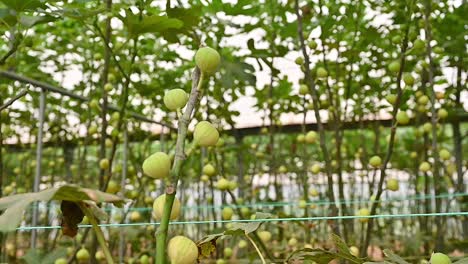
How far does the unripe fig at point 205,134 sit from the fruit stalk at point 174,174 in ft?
0.05

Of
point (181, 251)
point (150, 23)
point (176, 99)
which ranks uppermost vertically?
point (150, 23)

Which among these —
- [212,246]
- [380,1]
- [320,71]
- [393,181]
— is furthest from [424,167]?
[212,246]

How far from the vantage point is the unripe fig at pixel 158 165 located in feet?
1.42

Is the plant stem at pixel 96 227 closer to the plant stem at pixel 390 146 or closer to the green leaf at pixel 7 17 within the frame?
the green leaf at pixel 7 17

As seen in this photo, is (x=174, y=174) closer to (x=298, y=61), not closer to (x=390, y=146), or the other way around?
(x=390, y=146)

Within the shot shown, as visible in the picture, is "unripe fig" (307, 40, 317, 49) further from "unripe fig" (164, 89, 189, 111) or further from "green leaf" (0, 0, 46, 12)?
"unripe fig" (164, 89, 189, 111)

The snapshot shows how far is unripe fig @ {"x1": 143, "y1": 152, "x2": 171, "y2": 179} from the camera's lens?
0.43 metres

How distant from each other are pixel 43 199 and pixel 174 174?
95 millimetres

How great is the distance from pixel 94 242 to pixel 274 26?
995 mm

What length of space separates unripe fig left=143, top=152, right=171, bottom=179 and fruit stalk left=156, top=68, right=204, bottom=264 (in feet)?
0.04

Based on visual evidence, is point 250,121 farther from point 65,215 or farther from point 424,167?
point 65,215

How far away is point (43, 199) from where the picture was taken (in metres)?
0.40

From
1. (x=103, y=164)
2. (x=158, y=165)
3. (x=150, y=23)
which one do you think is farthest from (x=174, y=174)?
(x=103, y=164)

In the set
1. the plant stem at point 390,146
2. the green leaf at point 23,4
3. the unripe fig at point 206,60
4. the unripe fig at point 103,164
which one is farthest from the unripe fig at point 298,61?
the unripe fig at point 206,60
